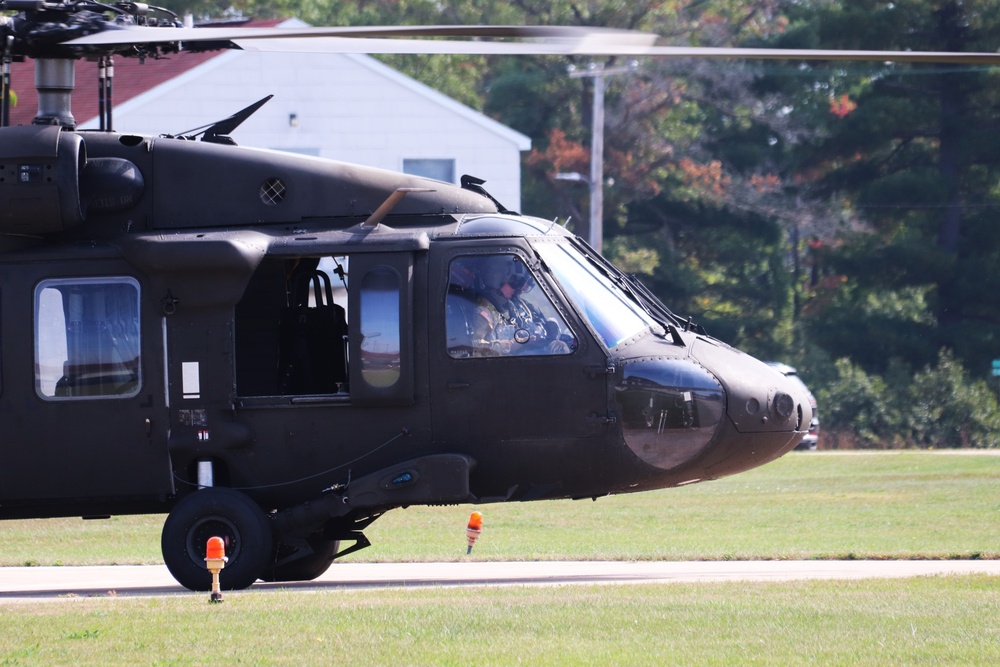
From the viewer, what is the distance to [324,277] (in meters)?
12.1

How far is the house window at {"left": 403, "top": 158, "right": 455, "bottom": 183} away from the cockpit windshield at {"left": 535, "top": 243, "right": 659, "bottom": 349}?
2196 centimetres

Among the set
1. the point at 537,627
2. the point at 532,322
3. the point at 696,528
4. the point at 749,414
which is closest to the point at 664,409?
the point at 749,414

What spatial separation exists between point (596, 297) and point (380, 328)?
1.59 meters

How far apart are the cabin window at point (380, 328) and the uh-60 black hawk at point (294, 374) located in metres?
0.01

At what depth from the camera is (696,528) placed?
1772 centimetres

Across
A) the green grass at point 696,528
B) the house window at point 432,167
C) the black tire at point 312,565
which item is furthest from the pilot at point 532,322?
the house window at point 432,167

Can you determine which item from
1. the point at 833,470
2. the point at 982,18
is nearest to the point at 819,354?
the point at 982,18

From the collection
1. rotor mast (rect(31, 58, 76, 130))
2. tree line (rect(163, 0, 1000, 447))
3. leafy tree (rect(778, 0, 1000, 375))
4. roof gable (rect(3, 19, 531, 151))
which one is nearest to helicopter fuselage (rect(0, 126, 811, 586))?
rotor mast (rect(31, 58, 76, 130))

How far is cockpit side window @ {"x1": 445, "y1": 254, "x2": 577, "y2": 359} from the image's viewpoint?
11117 millimetres

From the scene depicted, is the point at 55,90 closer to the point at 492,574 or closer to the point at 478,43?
the point at 478,43

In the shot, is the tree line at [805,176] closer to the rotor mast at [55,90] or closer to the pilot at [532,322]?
the pilot at [532,322]

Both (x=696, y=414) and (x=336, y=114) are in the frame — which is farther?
(x=336, y=114)

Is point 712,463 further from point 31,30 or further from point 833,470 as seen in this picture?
point 833,470

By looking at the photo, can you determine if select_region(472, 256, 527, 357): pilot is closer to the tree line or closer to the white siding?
the white siding
